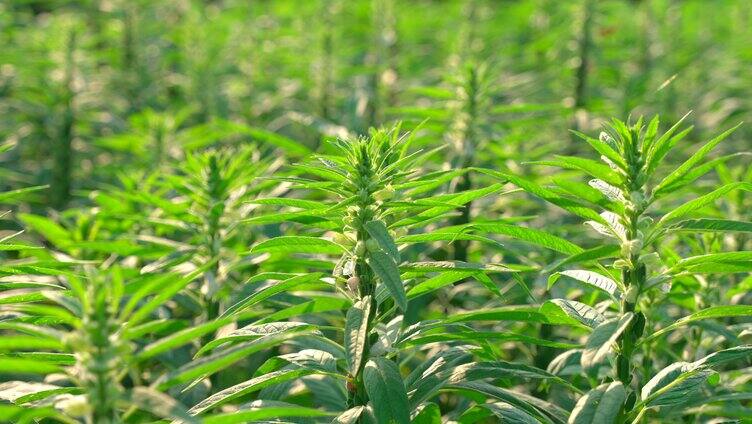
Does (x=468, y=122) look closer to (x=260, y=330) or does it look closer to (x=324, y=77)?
(x=324, y=77)

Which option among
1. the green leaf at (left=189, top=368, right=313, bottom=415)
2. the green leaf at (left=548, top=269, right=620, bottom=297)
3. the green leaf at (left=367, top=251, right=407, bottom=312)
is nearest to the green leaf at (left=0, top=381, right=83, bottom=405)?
the green leaf at (left=189, top=368, right=313, bottom=415)

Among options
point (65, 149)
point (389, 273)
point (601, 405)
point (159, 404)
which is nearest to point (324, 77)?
point (65, 149)

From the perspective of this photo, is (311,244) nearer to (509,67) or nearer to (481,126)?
(481,126)

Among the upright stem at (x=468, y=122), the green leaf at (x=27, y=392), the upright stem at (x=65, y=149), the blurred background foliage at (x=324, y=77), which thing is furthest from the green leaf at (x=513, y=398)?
the upright stem at (x=65, y=149)

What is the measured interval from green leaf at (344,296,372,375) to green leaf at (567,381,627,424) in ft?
1.79

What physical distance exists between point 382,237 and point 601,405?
66 cm

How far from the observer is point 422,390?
7.56 ft

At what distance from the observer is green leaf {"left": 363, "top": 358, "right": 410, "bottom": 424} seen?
209 cm

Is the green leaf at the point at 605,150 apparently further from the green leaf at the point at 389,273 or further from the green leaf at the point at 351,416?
the green leaf at the point at 351,416

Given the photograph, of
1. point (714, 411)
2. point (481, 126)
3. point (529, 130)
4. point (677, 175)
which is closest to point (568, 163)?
point (677, 175)

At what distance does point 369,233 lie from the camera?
2174mm

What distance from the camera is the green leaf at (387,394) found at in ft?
6.86

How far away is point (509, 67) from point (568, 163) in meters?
4.00

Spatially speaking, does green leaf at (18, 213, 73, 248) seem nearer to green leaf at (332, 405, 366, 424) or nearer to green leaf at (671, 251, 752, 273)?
green leaf at (332, 405, 366, 424)
